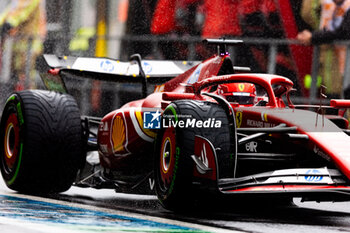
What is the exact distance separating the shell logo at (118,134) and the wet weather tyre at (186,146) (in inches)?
53.7

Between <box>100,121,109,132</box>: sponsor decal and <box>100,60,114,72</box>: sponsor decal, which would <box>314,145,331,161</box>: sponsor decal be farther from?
<box>100,60,114,72</box>: sponsor decal

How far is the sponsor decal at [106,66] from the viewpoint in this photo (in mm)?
9055

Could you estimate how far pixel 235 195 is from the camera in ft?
19.6

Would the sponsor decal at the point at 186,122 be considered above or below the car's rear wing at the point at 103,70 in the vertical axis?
below

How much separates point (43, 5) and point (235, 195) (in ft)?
52.4

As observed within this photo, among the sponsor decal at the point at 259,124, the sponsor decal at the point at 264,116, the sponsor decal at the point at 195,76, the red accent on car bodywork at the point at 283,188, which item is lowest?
the red accent on car bodywork at the point at 283,188

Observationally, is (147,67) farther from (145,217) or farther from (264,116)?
(145,217)

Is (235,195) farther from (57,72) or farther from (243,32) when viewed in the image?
(243,32)

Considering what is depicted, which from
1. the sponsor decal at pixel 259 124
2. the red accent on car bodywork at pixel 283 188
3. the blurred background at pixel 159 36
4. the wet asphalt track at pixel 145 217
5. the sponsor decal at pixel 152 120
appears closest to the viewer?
the wet asphalt track at pixel 145 217

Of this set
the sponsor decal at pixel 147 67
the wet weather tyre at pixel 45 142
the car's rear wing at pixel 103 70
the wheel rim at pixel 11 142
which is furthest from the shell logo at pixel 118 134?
the sponsor decal at pixel 147 67

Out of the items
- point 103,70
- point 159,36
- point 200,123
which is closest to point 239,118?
point 200,123

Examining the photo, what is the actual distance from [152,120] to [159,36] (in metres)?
10.2

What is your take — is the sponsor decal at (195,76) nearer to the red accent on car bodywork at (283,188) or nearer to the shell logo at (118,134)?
the shell logo at (118,134)

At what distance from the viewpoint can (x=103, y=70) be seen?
9.02m
